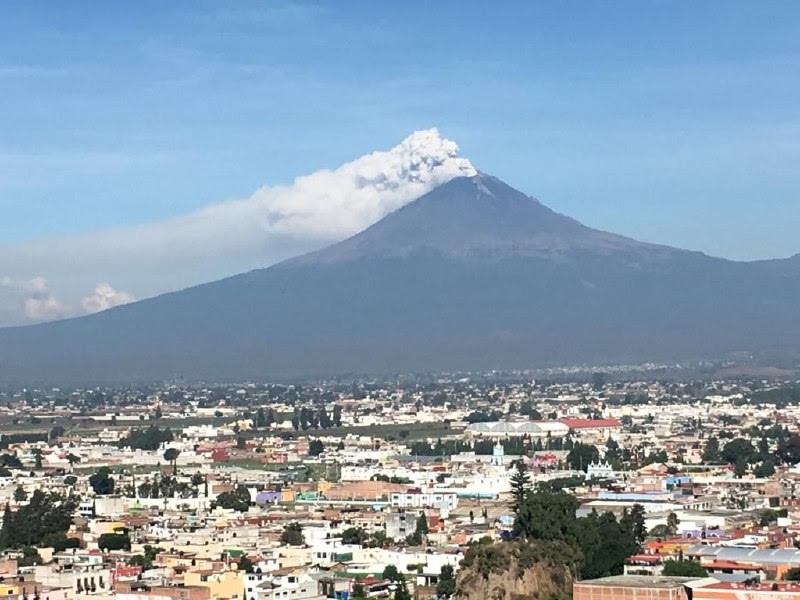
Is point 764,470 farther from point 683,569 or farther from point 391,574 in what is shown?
point 683,569

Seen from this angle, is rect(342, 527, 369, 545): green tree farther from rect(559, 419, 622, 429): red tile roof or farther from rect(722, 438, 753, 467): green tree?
rect(559, 419, 622, 429): red tile roof

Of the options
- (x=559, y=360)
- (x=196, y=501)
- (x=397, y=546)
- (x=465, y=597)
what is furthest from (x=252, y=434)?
(x=559, y=360)

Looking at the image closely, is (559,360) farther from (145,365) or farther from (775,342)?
(145,365)

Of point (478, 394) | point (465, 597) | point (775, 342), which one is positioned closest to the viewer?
point (465, 597)

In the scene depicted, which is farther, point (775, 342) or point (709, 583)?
point (775, 342)

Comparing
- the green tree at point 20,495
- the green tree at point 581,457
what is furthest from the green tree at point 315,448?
the green tree at point 20,495

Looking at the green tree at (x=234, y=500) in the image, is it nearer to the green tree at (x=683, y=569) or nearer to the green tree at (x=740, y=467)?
the green tree at (x=740, y=467)

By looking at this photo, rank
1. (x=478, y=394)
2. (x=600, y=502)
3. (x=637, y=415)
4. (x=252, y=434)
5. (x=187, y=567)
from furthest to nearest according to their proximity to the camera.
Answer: (x=478, y=394)
(x=637, y=415)
(x=252, y=434)
(x=600, y=502)
(x=187, y=567)
